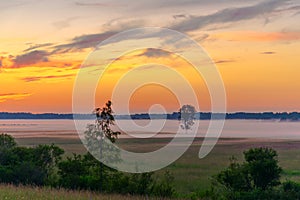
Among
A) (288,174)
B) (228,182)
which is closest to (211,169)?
(288,174)

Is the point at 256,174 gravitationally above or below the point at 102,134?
below

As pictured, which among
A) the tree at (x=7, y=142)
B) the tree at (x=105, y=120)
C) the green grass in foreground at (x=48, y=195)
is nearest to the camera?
the green grass in foreground at (x=48, y=195)

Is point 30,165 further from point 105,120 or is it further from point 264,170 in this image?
point 264,170

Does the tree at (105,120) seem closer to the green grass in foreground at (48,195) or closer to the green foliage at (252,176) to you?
the green grass in foreground at (48,195)

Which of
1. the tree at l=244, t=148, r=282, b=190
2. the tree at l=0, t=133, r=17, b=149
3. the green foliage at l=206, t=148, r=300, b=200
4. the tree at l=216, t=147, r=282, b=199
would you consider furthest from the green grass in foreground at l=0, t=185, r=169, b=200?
the tree at l=0, t=133, r=17, b=149

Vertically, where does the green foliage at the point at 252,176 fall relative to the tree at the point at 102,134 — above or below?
below

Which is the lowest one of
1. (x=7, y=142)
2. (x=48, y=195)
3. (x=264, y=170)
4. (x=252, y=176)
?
(x=48, y=195)

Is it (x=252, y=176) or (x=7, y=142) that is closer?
(x=252, y=176)

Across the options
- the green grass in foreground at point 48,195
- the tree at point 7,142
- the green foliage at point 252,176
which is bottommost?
the green grass in foreground at point 48,195

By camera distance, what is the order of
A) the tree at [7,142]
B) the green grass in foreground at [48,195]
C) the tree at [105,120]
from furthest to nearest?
1. the tree at [7,142]
2. the tree at [105,120]
3. the green grass in foreground at [48,195]

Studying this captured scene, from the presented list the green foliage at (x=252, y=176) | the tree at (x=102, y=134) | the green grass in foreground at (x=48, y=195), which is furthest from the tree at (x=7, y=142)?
the green foliage at (x=252, y=176)

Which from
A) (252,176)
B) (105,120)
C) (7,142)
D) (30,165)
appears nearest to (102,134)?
(105,120)

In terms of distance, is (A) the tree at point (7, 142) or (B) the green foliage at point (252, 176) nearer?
(B) the green foliage at point (252, 176)

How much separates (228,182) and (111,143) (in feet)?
17.6
